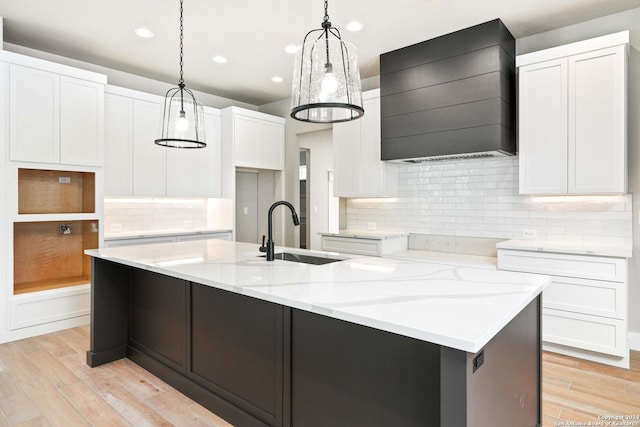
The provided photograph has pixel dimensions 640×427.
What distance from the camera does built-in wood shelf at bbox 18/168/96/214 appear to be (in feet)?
12.8

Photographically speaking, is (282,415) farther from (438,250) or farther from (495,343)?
(438,250)

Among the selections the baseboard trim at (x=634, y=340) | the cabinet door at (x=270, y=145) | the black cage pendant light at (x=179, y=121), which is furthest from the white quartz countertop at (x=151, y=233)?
the baseboard trim at (x=634, y=340)

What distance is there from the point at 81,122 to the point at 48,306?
1.86 metres

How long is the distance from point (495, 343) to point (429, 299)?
0.94ft

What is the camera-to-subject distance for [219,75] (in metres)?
5.02

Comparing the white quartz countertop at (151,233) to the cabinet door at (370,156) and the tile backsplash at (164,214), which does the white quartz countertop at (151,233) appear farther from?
the cabinet door at (370,156)

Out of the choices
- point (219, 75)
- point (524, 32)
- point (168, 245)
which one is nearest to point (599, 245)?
point (524, 32)

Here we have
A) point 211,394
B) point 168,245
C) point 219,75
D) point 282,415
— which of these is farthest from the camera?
point 219,75

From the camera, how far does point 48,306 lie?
3789 mm

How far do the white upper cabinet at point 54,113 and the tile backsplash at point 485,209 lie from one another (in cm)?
318

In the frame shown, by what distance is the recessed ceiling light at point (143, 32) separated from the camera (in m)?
3.67

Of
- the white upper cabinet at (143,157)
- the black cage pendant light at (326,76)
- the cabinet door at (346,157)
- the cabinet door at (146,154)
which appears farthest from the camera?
the cabinet door at (346,157)

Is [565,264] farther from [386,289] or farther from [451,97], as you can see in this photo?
[386,289]

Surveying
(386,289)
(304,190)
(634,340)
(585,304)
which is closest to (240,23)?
(386,289)
